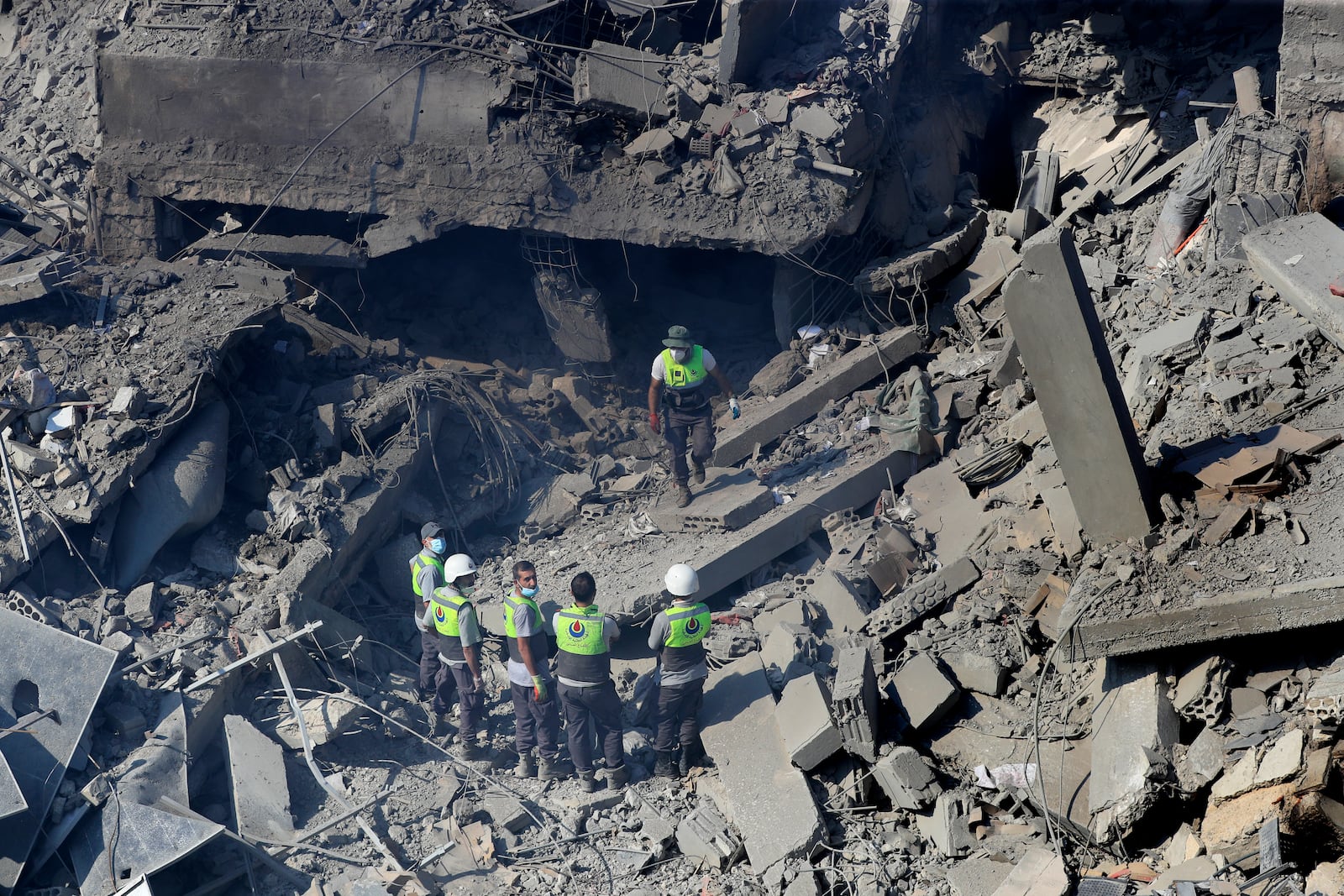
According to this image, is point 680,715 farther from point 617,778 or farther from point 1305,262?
point 1305,262

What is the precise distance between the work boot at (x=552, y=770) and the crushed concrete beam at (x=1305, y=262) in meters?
5.44

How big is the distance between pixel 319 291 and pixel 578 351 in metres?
2.44

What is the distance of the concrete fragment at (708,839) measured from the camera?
6441 millimetres

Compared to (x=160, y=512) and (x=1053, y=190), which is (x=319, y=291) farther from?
(x=1053, y=190)

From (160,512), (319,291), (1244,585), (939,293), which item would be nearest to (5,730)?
(160,512)

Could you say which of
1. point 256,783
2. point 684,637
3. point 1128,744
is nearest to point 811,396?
point 684,637

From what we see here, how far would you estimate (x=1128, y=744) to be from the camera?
18.5 feet

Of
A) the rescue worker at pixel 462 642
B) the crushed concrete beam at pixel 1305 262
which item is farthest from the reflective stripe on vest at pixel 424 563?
the crushed concrete beam at pixel 1305 262

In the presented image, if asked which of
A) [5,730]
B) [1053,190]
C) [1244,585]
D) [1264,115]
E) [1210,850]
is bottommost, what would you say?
[5,730]

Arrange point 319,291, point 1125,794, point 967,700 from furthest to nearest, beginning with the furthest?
point 319,291
point 967,700
point 1125,794

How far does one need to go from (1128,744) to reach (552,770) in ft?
11.8

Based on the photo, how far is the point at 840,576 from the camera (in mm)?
8094

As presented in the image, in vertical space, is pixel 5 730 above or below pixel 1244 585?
below

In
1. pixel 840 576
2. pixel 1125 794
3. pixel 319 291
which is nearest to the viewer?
pixel 1125 794
